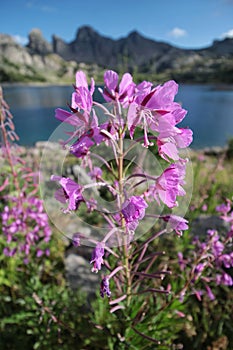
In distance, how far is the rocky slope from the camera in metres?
77.9

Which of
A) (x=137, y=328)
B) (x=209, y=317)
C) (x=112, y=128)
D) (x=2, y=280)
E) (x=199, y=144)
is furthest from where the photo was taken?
(x=199, y=144)

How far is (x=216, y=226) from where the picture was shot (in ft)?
12.1

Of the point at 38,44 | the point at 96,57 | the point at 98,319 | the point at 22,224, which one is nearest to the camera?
the point at 98,319

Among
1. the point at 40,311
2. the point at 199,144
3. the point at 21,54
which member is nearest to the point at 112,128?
the point at 40,311

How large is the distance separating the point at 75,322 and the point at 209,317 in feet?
4.77

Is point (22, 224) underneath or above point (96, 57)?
underneath

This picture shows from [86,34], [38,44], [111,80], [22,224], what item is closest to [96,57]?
[38,44]

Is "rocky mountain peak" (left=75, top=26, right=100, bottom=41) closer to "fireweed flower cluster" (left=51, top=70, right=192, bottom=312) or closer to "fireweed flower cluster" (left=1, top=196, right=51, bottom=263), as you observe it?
"fireweed flower cluster" (left=1, top=196, right=51, bottom=263)

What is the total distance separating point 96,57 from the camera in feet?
488

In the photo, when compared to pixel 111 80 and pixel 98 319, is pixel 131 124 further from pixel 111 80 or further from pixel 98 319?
pixel 98 319

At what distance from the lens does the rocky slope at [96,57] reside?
77.9m

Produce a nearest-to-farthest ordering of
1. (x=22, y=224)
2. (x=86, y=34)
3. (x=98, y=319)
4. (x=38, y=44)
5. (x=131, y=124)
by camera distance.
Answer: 1. (x=131, y=124)
2. (x=98, y=319)
3. (x=22, y=224)
4. (x=38, y=44)
5. (x=86, y=34)

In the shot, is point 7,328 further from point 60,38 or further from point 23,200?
point 60,38

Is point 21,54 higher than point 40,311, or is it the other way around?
point 21,54
